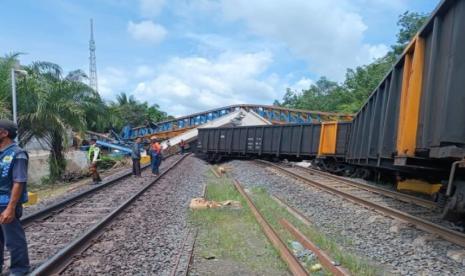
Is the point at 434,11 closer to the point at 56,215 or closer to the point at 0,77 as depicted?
the point at 56,215

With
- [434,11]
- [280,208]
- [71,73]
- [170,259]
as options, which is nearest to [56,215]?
[170,259]

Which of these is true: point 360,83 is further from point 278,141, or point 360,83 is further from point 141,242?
point 141,242

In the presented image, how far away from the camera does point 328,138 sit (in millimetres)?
19641

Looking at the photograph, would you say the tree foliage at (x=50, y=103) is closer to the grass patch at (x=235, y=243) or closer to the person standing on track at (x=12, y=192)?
the grass patch at (x=235, y=243)

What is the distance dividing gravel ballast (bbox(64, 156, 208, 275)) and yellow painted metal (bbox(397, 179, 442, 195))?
6.25 metres

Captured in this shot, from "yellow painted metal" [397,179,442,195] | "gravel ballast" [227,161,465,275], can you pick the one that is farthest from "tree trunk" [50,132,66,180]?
"yellow painted metal" [397,179,442,195]

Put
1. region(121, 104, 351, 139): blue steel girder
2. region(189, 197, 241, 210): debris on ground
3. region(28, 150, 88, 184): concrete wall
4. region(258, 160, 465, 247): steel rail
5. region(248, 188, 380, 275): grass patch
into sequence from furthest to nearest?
region(121, 104, 351, 139): blue steel girder < region(28, 150, 88, 184): concrete wall < region(189, 197, 241, 210): debris on ground < region(258, 160, 465, 247): steel rail < region(248, 188, 380, 275): grass patch

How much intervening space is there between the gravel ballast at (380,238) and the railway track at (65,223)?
410cm

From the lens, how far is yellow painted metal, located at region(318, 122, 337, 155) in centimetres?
1889

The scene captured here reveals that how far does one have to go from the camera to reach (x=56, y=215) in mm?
8508

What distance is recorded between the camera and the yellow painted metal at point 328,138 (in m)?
18.9

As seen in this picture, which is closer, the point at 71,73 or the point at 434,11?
the point at 434,11

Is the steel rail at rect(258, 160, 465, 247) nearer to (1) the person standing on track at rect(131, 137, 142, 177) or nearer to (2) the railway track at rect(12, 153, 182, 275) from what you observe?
(2) the railway track at rect(12, 153, 182, 275)

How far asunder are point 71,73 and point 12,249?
52.5 feet
